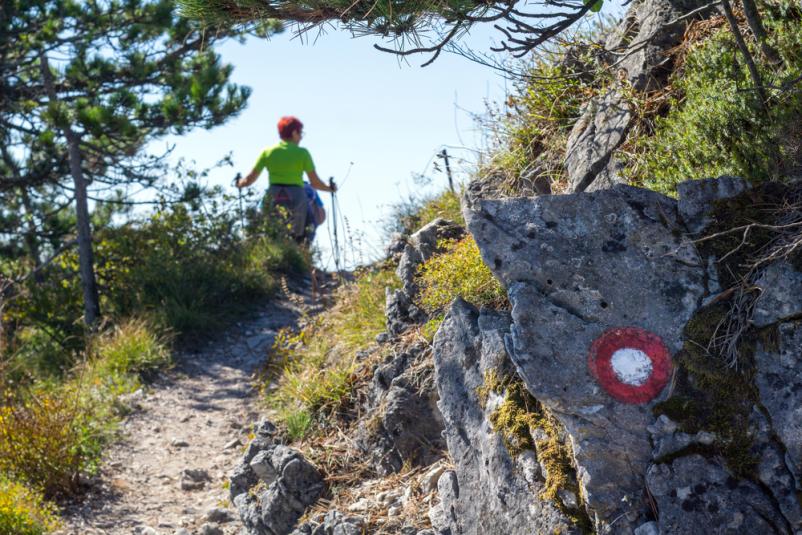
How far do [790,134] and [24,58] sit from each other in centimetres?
1002

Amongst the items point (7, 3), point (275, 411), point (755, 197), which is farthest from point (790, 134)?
point (7, 3)

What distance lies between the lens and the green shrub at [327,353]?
6.91 metres

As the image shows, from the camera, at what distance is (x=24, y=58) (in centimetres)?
1138

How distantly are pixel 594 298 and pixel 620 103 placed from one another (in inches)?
101

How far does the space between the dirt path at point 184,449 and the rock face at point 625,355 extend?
289 cm

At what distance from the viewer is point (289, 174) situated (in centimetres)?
1198

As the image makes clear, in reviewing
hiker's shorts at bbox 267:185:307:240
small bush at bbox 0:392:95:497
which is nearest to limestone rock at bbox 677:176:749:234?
small bush at bbox 0:392:95:497

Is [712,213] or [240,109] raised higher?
[240,109]

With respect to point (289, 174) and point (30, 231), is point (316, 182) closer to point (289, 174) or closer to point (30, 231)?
point (289, 174)

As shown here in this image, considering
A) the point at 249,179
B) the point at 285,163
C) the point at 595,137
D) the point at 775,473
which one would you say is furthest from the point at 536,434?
the point at 249,179

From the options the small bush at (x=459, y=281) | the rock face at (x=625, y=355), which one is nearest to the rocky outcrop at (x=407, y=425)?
the small bush at (x=459, y=281)

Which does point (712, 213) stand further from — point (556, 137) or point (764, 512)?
point (556, 137)

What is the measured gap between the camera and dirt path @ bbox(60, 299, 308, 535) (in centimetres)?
659

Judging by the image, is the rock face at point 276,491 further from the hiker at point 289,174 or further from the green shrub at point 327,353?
the hiker at point 289,174
